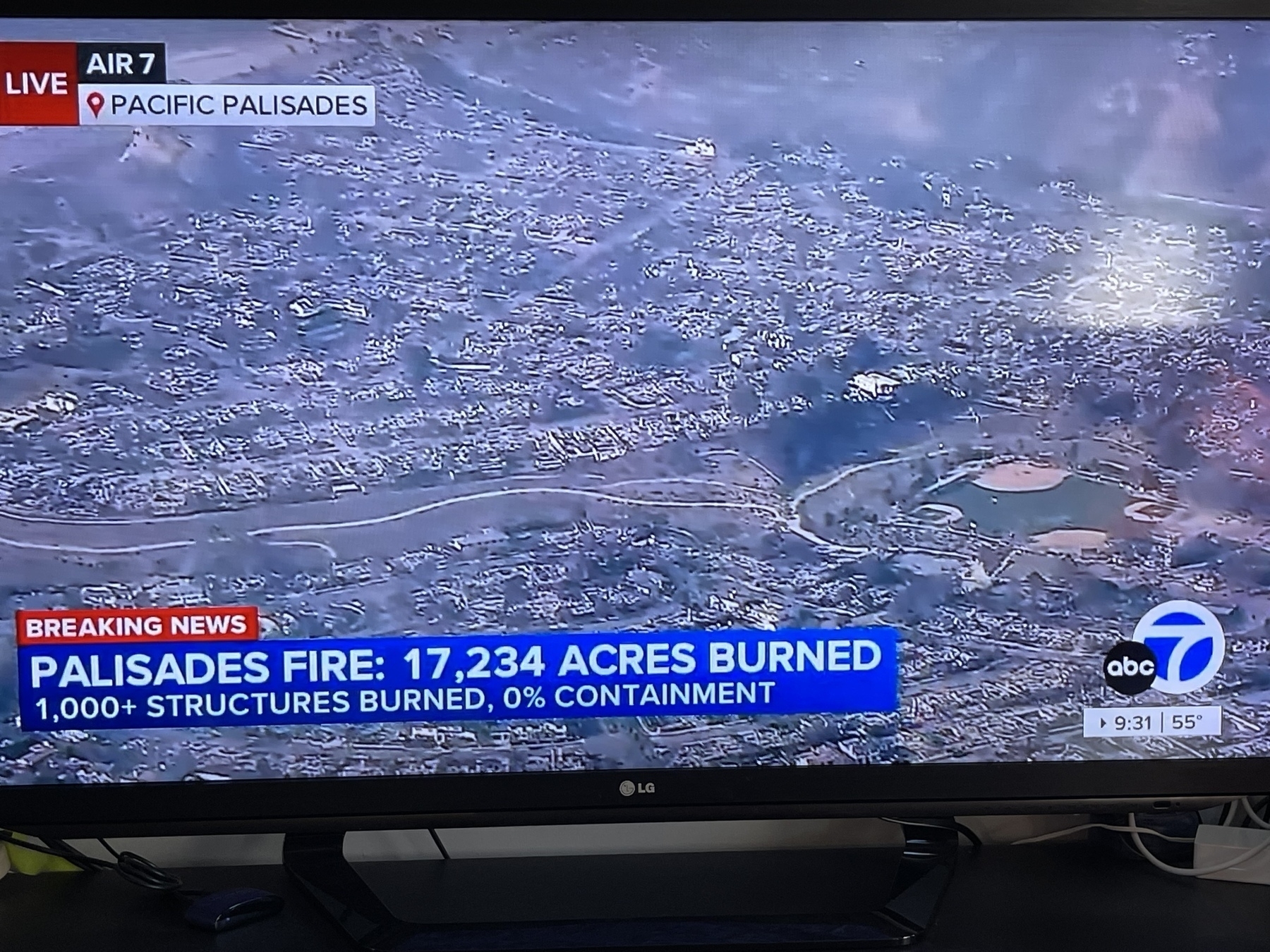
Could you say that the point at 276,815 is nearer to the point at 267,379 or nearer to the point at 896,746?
the point at 267,379

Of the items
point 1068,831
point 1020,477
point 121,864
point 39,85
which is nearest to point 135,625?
point 121,864

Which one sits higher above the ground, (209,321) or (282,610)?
(209,321)

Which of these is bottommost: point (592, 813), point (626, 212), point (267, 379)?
point (592, 813)

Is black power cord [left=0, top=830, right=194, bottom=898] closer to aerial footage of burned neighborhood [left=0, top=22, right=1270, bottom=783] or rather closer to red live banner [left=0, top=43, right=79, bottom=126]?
aerial footage of burned neighborhood [left=0, top=22, right=1270, bottom=783]

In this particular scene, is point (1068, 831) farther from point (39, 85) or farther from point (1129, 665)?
point (39, 85)

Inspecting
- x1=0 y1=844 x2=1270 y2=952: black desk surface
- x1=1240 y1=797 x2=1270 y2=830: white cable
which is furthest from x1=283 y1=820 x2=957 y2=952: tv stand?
x1=1240 y1=797 x2=1270 y2=830: white cable

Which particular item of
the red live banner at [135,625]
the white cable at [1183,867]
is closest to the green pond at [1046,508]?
the white cable at [1183,867]

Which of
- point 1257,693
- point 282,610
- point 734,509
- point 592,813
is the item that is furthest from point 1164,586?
point 282,610
